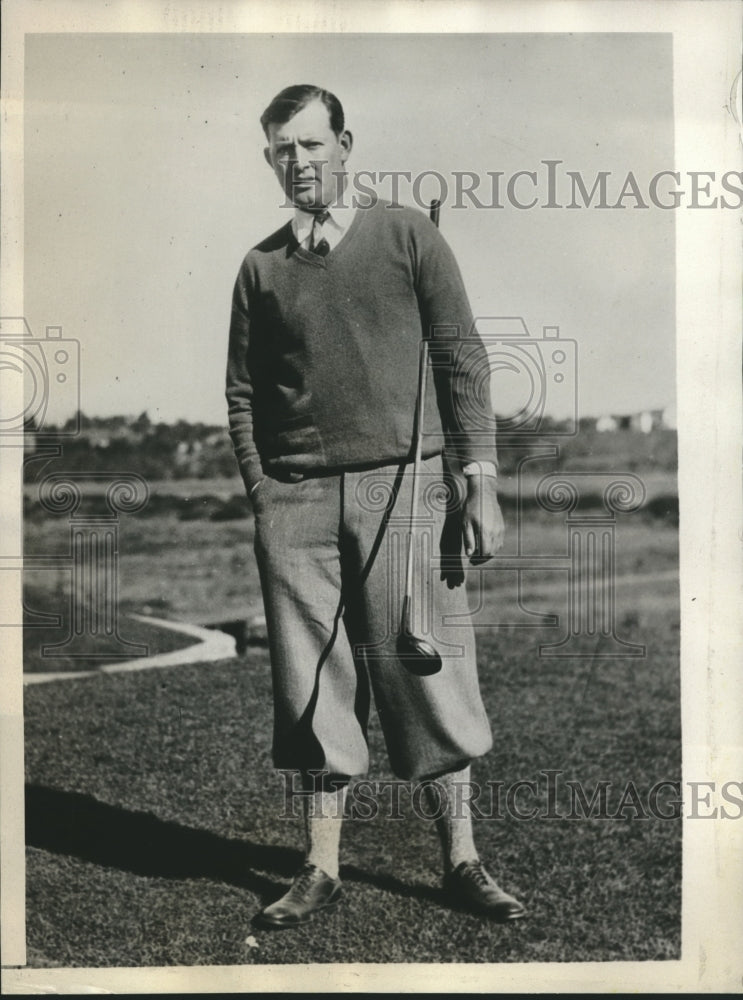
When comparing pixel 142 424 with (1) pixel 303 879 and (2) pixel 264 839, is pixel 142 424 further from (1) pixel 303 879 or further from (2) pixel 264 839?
(1) pixel 303 879

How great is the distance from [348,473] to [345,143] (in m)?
1.04

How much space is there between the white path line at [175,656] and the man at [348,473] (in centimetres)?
19

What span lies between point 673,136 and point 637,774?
205cm

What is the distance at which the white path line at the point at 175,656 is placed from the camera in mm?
3904

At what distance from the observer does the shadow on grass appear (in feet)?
12.6

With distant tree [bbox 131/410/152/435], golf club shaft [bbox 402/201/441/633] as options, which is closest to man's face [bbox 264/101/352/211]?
golf club shaft [bbox 402/201/441/633]

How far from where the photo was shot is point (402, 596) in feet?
12.4

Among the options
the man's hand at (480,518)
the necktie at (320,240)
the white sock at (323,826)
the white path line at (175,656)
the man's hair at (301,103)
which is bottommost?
the white sock at (323,826)

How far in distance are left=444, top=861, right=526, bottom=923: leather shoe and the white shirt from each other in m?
2.01

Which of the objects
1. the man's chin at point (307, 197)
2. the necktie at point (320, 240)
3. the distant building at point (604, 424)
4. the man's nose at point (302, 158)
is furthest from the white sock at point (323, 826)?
the man's nose at point (302, 158)

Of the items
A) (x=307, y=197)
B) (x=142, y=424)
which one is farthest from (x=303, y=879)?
(x=307, y=197)

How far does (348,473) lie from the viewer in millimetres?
3760

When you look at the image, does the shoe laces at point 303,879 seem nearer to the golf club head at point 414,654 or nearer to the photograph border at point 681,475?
the photograph border at point 681,475

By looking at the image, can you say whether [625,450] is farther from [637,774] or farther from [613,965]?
[613,965]
